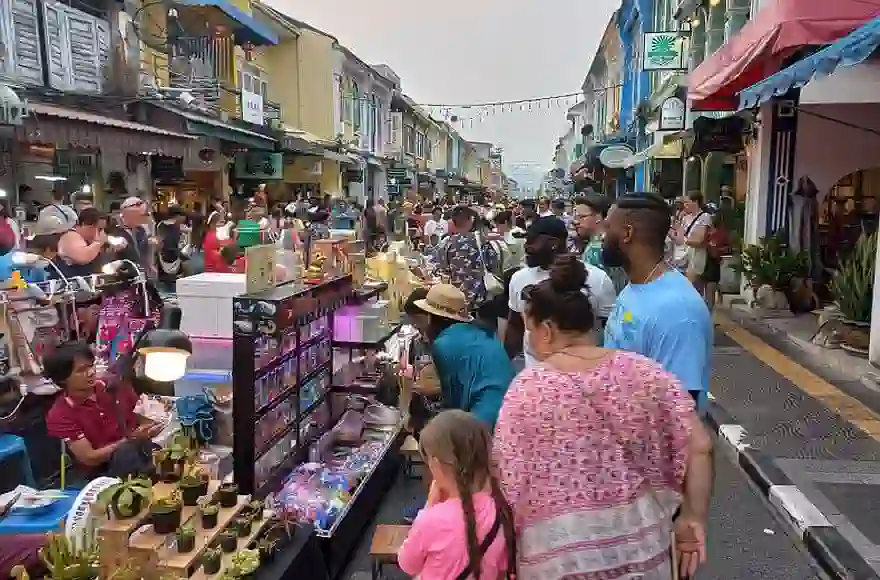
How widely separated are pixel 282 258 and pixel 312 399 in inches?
43.7

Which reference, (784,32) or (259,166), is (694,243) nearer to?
(784,32)

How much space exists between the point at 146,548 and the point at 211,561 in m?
0.35

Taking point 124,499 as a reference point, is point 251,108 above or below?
above

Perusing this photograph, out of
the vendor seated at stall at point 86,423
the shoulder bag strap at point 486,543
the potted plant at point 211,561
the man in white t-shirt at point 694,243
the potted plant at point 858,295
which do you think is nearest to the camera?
the shoulder bag strap at point 486,543

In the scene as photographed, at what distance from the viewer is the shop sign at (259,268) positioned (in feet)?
14.2

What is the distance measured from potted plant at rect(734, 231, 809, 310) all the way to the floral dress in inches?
388

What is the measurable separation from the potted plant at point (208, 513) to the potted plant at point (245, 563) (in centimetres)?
20

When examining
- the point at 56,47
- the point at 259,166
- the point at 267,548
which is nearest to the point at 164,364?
the point at 267,548

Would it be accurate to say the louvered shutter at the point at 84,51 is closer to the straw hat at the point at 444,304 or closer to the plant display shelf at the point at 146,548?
the straw hat at the point at 444,304

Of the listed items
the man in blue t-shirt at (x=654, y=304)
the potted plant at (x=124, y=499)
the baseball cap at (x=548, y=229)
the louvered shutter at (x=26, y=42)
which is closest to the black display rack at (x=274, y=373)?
the potted plant at (x=124, y=499)

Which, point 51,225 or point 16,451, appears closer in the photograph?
point 16,451

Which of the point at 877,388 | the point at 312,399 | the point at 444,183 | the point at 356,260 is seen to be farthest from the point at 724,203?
the point at 444,183

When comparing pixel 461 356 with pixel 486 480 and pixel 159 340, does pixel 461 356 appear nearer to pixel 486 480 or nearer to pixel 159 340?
pixel 486 480

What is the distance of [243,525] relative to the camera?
12.4 ft
